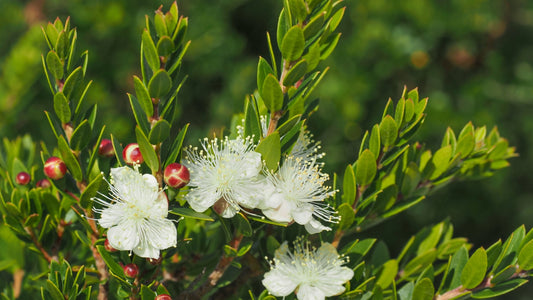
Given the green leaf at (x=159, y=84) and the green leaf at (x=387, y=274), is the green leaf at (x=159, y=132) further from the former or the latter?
the green leaf at (x=387, y=274)

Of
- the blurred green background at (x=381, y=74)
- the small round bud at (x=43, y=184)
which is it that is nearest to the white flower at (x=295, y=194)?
the small round bud at (x=43, y=184)

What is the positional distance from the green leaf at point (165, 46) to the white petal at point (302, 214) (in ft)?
1.07

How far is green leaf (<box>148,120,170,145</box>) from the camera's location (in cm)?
84

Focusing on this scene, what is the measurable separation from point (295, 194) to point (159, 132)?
250 mm

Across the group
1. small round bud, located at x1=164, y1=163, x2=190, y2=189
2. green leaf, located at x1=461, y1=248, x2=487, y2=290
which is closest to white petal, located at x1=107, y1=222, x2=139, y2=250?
small round bud, located at x1=164, y1=163, x2=190, y2=189

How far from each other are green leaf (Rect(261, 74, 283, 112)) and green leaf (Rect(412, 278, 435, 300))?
377 mm

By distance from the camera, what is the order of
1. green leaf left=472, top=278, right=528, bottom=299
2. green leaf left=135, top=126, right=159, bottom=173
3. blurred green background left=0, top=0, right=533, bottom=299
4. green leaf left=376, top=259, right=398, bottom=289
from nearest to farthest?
green leaf left=135, top=126, right=159, bottom=173
green leaf left=472, top=278, right=528, bottom=299
green leaf left=376, top=259, right=398, bottom=289
blurred green background left=0, top=0, right=533, bottom=299

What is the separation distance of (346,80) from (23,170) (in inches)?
78.6

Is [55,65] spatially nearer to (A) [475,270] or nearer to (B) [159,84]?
(B) [159,84]

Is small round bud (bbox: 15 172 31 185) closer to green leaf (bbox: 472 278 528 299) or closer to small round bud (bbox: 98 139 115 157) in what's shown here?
small round bud (bbox: 98 139 115 157)

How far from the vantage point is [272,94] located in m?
0.89

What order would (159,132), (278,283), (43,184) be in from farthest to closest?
1. (43,184)
2. (278,283)
3. (159,132)

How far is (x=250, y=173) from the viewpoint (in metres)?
0.90

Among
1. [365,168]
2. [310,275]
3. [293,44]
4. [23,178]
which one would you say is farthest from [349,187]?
[23,178]
